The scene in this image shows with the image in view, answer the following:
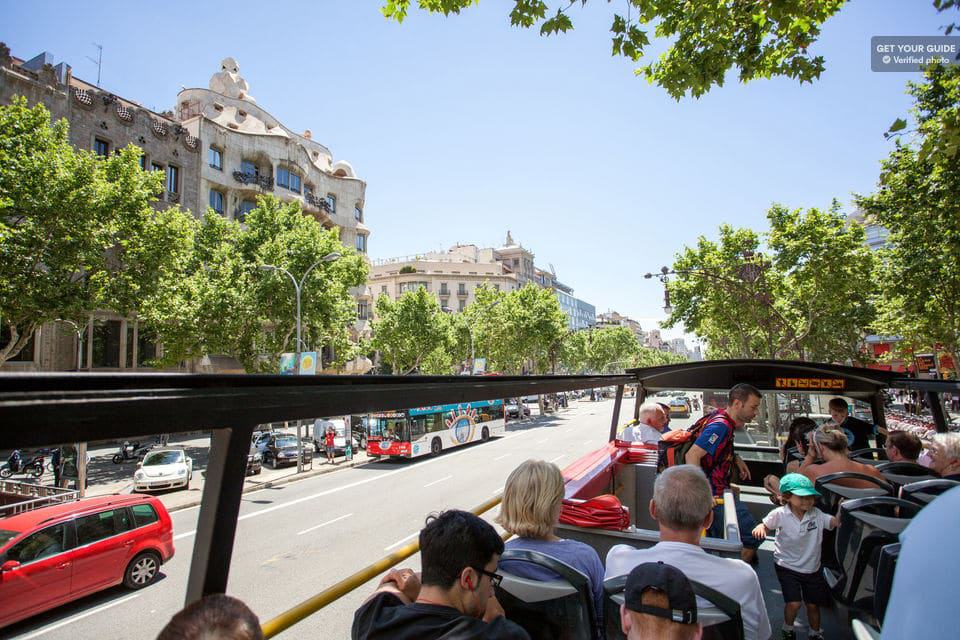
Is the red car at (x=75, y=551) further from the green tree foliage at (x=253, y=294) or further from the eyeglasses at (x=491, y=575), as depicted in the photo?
the green tree foliage at (x=253, y=294)

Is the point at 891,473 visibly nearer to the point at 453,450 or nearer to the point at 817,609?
the point at 817,609

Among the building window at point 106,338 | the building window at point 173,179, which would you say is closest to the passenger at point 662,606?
the building window at point 106,338

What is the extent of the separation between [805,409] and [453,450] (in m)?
15.8

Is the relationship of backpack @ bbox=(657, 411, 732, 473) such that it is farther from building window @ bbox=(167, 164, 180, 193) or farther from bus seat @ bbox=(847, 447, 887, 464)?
building window @ bbox=(167, 164, 180, 193)

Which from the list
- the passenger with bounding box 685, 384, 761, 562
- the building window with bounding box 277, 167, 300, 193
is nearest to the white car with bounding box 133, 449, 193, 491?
the passenger with bounding box 685, 384, 761, 562

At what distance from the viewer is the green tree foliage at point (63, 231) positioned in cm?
1661

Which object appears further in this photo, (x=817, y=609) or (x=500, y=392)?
(x=817, y=609)

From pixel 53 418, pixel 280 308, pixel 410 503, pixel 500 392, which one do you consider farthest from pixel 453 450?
pixel 53 418

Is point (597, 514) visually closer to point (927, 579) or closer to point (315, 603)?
point (315, 603)

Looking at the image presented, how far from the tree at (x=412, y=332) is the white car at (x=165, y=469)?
43.0m

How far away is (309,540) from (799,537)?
7.39 metres

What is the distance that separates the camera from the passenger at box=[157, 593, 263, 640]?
1196 mm

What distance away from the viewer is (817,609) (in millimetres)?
4164

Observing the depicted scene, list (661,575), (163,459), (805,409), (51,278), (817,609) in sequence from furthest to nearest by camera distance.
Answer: (51,278) < (805,409) < (817,609) < (163,459) < (661,575)
